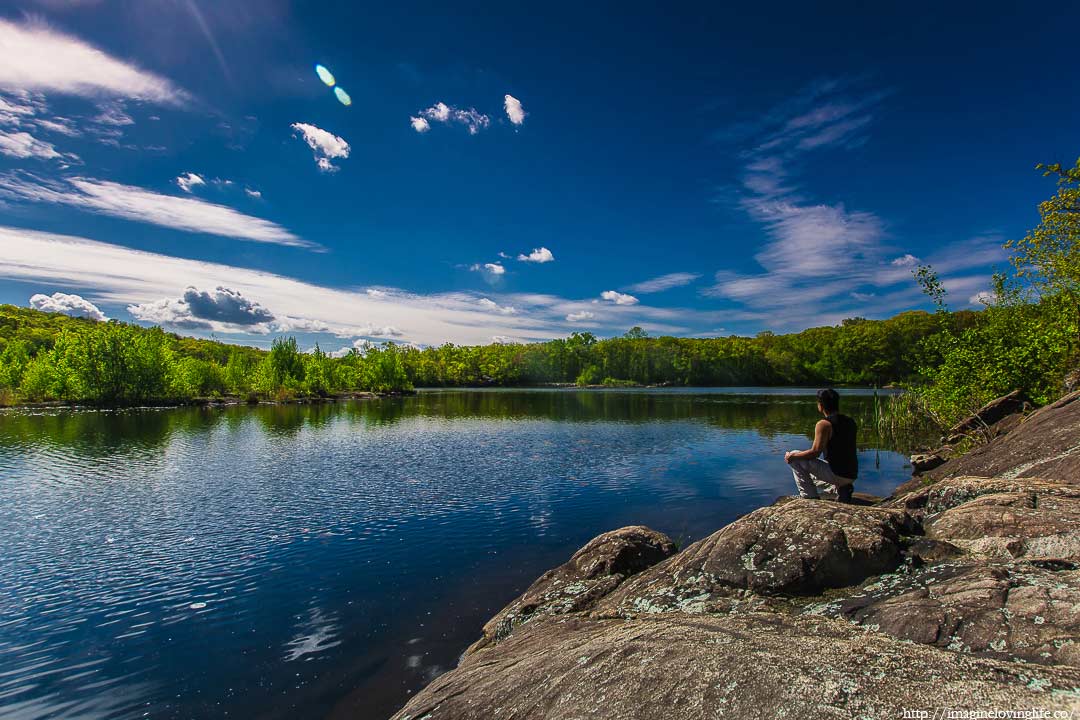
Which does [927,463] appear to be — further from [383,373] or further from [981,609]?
[383,373]

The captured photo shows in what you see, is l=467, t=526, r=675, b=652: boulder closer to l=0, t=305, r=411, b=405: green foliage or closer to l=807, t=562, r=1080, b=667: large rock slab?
l=807, t=562, r=1080, b=667: large rock slab

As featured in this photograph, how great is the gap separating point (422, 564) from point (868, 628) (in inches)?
530

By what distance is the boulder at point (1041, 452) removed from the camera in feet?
31.6

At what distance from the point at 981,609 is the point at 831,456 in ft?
21.2

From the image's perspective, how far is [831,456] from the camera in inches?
426

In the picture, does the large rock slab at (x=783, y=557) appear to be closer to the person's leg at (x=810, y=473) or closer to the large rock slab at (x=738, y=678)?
the large rock slab at (x=738, y=678)

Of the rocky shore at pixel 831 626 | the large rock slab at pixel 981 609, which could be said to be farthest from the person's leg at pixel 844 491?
the large rock slab at pixel 981 609

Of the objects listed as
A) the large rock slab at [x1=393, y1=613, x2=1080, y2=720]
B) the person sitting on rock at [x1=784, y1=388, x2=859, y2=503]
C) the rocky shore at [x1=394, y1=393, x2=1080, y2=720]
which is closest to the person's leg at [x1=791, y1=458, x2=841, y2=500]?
the person sitting on rock at [x1=784, y1=388, x2=859, y2=503]

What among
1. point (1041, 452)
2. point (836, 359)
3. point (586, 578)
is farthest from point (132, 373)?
point (836, 359)

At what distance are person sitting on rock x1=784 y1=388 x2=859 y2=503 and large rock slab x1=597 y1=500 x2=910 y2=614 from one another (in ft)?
10.8

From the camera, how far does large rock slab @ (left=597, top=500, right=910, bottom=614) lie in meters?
6.41

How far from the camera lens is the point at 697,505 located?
22.2 meters

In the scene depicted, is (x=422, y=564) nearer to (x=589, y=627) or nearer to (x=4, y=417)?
(x=589, y=627)

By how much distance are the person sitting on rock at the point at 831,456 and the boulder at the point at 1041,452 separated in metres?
3.36
